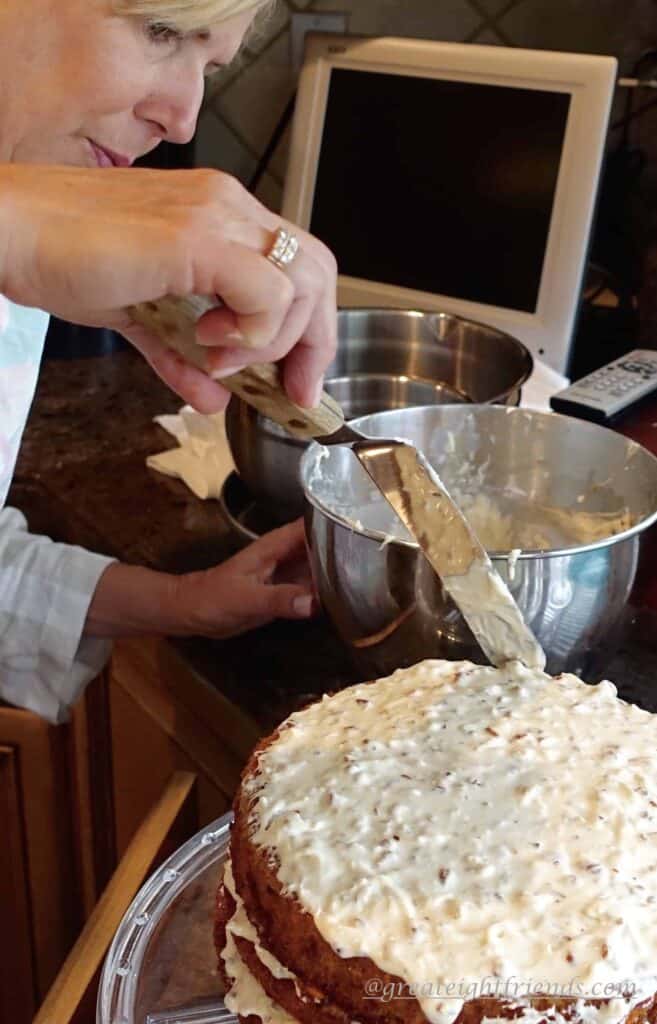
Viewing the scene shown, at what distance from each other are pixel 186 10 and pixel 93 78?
7 centimetres

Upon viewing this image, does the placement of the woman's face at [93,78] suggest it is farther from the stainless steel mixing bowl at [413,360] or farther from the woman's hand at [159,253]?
the stainless steel mixing bowl at [413,360]

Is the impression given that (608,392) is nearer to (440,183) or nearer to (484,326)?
(484,326)

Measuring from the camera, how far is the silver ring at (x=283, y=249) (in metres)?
0.50

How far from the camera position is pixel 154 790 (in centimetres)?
101

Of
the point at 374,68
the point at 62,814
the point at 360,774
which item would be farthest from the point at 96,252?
the point at 374,68

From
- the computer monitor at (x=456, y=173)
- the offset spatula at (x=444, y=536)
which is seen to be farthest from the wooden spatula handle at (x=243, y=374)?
the computer monitor at (x=456, y=173)

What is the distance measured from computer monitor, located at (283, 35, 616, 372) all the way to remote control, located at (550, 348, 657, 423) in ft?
0.56

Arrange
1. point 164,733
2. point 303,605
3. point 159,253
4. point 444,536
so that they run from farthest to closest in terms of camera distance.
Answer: point 164,733 < point 303,605 < point 444,536 < point 159,253

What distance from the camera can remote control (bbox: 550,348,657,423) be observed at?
38.7 inches

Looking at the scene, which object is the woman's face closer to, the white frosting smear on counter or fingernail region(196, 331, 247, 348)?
fingernail region(196, 331, 247, 348)

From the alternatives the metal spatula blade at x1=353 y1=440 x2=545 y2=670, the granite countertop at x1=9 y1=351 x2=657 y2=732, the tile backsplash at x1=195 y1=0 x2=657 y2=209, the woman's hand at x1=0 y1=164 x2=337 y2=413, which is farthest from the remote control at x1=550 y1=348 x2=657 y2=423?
the tile backsplash at x1=195 y1=0 x2=657 y2=209

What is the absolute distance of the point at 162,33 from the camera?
68 cm

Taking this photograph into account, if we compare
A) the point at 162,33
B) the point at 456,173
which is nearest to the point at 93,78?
the point at 162,33

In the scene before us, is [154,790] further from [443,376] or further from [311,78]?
[311,78]
